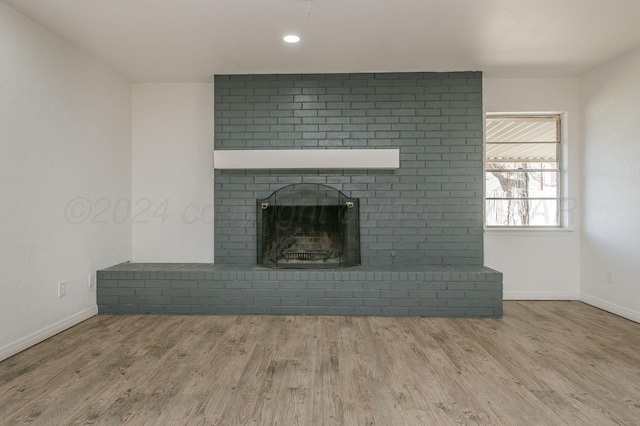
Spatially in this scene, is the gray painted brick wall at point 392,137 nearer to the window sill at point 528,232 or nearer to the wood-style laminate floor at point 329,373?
the window sill at point 528,232

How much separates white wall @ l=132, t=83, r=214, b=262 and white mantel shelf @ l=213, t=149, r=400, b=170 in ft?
1.62

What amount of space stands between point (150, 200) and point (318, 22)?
2.66 meters

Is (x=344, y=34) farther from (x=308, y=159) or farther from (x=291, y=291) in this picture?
(x=291, y=291)

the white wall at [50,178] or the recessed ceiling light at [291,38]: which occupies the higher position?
the recessed ceiling light at [291,38]

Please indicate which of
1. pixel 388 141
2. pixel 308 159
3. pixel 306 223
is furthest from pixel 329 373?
pixel 388 141

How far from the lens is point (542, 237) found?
4.05 m

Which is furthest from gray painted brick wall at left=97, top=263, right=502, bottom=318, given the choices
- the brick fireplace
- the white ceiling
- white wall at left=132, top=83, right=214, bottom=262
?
the white ceiling

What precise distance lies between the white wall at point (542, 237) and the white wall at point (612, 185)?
10 centimetres

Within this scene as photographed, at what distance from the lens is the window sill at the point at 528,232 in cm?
404

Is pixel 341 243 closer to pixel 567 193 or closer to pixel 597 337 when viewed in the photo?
pixel 597 337

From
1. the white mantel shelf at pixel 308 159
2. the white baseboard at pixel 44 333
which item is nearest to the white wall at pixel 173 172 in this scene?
the white mantel shelf at pixel 308 159

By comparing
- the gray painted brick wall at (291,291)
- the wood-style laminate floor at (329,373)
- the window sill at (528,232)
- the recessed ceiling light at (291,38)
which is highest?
the recessed ceiling light at (291,38)

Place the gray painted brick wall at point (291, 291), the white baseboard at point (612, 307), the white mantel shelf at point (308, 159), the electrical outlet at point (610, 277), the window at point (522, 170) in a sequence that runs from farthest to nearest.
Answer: the window at point (522, 170), the white mantel shelf at point (308, 159), the electrical outlet at point (610, 277), the gray painted brick wall at point (291, 291), the white baseboard at point (612, 307)

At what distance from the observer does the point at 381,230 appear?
3.89m
